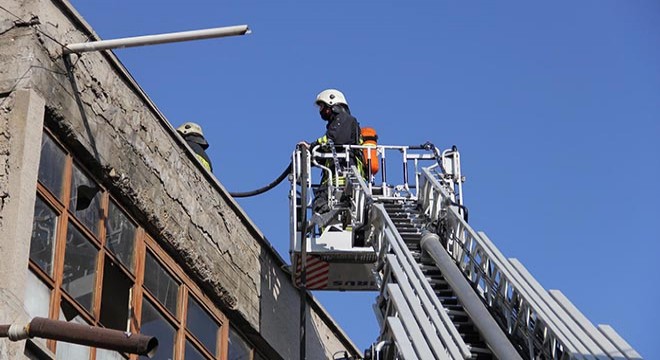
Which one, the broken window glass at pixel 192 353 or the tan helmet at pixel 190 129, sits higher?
the tan helmet at pixel 190 129

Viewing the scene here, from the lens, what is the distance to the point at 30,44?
1181 cm

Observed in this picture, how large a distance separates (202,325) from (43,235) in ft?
11.6

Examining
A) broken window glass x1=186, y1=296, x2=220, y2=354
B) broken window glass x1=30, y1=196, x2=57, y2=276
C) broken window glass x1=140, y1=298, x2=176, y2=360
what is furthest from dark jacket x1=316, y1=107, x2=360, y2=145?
broken window glass x1=30, y1=196, x2=57, y2=276

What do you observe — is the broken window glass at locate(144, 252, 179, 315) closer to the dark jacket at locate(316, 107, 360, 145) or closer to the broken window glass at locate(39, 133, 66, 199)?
the broken window glass at locate(39, 133, 66, 199)

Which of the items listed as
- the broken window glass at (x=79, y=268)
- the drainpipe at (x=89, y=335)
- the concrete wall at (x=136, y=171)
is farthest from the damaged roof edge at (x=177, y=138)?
the drainpipe at (x=89, y=335)

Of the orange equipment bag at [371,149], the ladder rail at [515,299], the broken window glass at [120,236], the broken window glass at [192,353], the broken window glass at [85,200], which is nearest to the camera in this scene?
the ladder rail at [515,299]

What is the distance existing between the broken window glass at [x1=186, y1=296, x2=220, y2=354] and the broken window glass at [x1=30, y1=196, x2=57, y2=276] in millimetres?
2914

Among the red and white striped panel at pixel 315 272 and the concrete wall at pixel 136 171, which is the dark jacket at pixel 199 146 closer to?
the concrete wall at pixel 136 171

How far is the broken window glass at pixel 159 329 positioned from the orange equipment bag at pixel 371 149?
175 inches

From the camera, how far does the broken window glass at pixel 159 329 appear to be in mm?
13023

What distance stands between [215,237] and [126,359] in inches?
115

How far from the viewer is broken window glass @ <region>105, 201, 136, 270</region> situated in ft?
41.4

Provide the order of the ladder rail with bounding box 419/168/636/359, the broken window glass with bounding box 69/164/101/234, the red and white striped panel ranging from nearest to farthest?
1. the ladder rail with bounding box 419/168/636/359
2. the broken window glass with bounding box 69/164/101/234
3. the red and white striped panel

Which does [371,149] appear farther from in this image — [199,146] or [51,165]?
[51,165]
